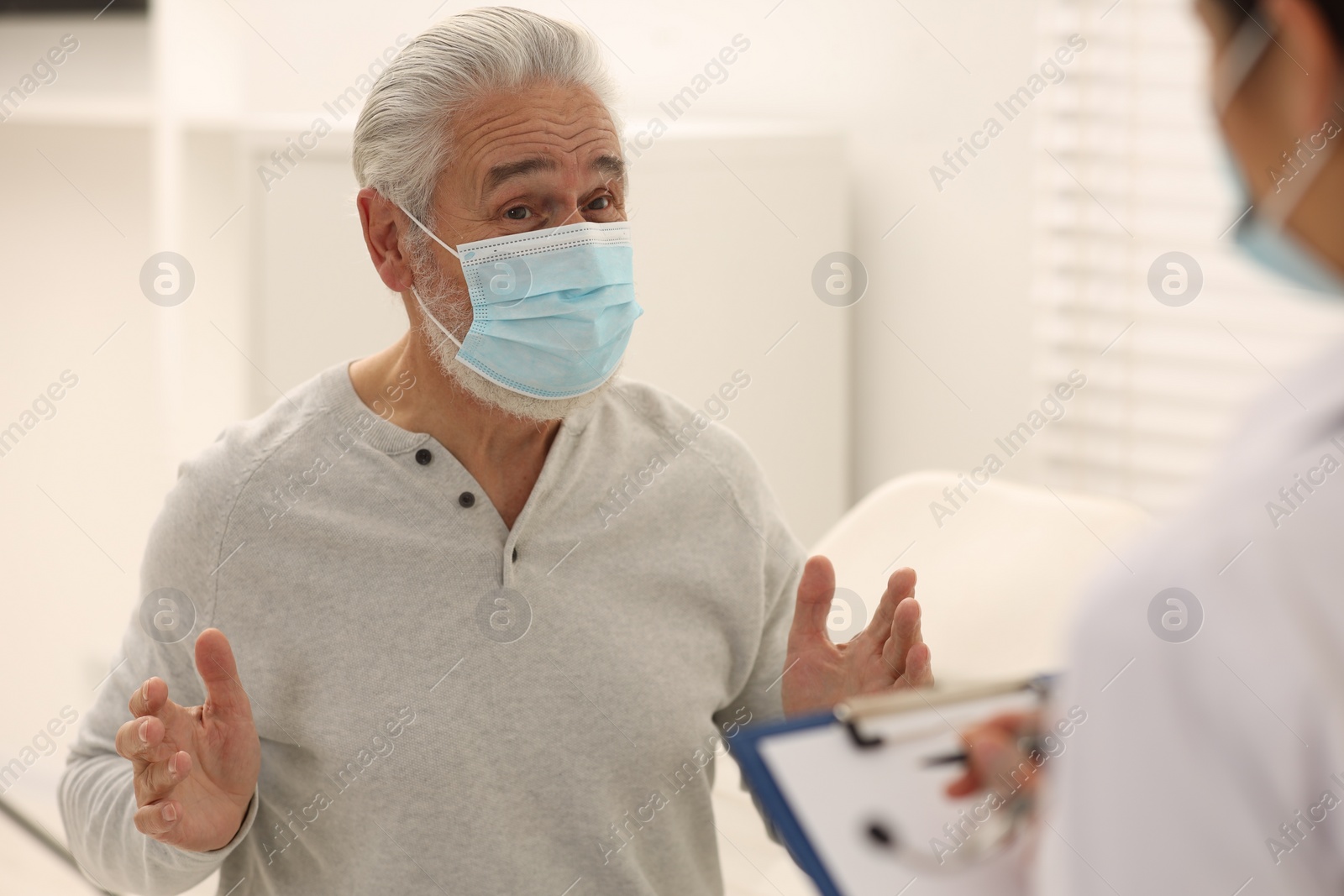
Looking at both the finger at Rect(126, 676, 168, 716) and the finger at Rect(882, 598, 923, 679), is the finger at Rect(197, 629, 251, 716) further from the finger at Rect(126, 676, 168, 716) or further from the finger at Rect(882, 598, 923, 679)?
the finger at Rect(882, 598, 923, 679)

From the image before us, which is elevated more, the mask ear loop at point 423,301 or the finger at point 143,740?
the mask ear loop at point 423,301

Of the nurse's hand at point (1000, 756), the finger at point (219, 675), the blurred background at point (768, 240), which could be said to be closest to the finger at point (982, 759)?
the nurse's hand at point (1000, 756)

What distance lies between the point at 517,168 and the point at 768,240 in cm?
126

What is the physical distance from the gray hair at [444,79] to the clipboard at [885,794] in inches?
33.3

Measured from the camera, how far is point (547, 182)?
51.9 inches

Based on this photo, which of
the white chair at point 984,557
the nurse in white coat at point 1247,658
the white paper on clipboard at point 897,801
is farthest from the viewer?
the white chair at point 984,557

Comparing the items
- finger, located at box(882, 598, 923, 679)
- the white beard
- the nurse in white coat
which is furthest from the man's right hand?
the nurse in white coat

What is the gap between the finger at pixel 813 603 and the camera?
1.23 m

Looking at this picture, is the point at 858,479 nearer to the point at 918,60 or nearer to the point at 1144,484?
the point at 1144,484

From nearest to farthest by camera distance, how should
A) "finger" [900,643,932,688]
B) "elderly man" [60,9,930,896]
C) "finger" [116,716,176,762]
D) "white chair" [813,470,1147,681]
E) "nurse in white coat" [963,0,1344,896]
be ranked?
"nurse in white coat" [963,0,1344,896]
"finger" [116,716,176,762]
"finger" [900,643,932,688]
"elderly man" [60,9,930,896]
"white chair" [813,470,1147,681]

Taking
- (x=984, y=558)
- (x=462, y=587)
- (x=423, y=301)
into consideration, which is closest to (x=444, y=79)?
(x=423, y=301)

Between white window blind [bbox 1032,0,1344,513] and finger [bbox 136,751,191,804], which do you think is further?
white window blind [bbox 1032,0,1344,513]

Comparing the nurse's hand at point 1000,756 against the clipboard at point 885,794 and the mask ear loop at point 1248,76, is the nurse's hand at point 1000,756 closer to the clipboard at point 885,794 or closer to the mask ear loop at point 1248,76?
the clipboard at point 885,794

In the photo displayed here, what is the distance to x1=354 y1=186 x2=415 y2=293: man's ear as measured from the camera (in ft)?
4.52
